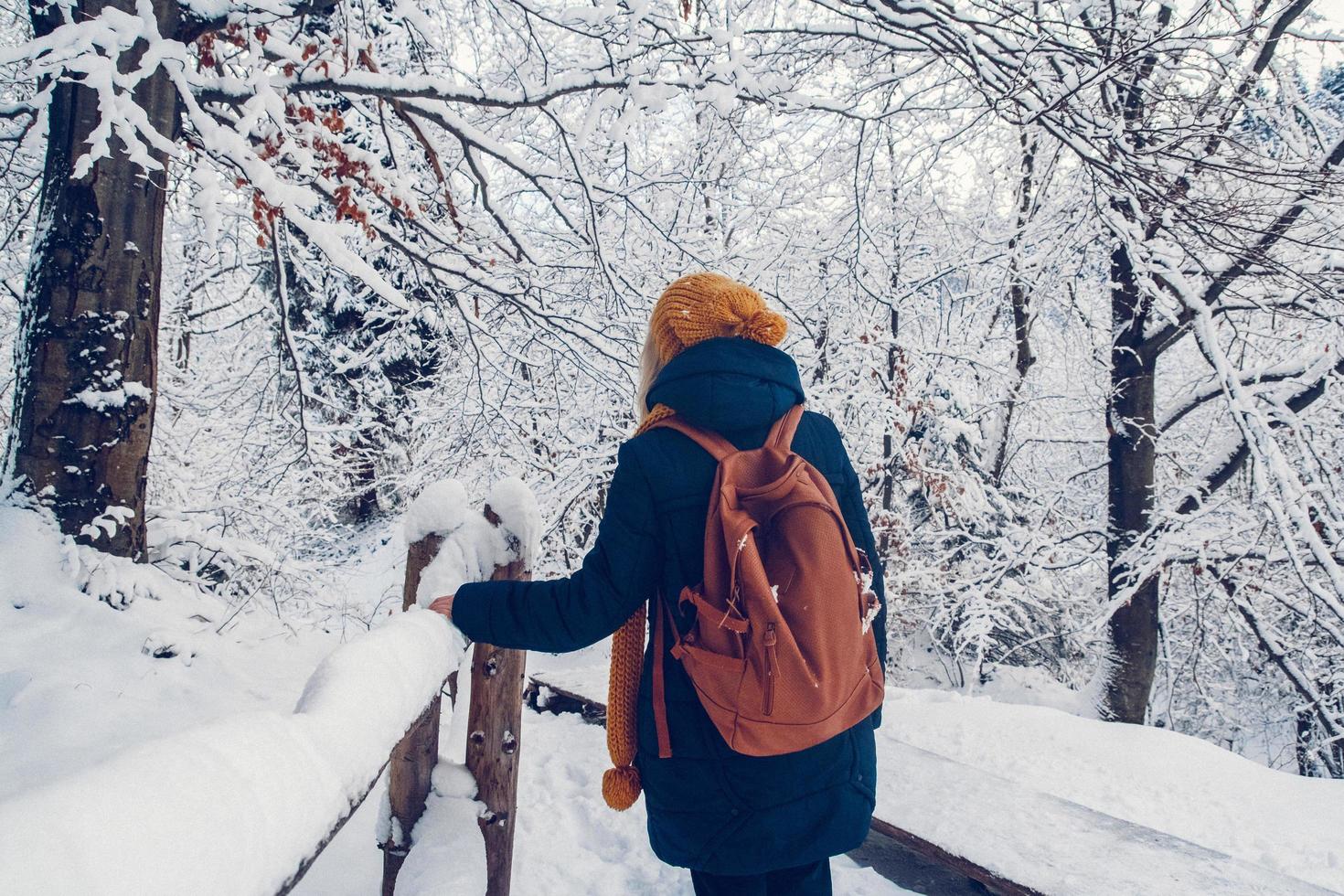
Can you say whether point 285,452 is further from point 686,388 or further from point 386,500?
point 686,388

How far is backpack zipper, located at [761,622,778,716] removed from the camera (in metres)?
1.27

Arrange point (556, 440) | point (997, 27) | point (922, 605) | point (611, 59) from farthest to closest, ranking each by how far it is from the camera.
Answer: point (922, 605), point (556, 440), point (611, 59), point (997, 27)

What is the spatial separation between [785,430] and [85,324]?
2879 millimetres

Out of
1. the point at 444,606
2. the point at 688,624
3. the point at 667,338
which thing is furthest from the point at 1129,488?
the point at 444,606

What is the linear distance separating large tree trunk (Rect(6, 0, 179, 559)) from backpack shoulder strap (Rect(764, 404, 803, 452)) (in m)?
2.79

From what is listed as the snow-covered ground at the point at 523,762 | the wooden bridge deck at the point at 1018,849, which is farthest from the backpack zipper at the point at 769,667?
the wooden bridge deck at the point at 1018,849

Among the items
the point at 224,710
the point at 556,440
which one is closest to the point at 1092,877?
the point at 224,710

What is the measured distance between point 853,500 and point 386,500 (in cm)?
1010

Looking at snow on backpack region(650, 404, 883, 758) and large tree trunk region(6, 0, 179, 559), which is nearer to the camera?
snow on backpack region(650, 404, 883, 758)

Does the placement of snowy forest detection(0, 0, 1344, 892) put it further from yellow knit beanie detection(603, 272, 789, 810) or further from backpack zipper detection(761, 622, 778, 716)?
backpack zipper detection(761, 622, 778, 716)

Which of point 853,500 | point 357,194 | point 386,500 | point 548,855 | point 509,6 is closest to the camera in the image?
point 853,500

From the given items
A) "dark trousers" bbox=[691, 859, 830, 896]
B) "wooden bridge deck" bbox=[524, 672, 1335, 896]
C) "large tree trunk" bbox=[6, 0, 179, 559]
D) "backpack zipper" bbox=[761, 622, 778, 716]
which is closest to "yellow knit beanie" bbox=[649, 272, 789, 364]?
"backpack zipper" bbox=[761, 622, 778, 716]

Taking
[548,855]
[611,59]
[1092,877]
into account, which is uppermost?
[611,59]

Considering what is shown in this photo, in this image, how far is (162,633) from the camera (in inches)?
116
